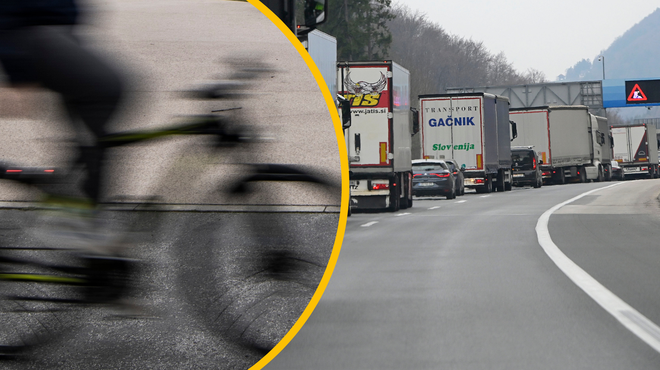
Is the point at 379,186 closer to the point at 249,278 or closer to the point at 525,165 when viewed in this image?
the point at 249,278

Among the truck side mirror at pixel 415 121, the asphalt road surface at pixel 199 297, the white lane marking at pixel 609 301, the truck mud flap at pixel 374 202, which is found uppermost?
the truck side mirror at pixel 415 121

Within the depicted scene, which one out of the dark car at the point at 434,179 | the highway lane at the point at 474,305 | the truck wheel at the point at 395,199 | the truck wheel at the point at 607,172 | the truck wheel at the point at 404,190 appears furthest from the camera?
the truck wheel at the point at 607,172

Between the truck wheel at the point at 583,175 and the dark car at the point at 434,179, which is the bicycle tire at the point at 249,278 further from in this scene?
the truck wheel at the point at 583,175

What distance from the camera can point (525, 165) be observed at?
1625 inches

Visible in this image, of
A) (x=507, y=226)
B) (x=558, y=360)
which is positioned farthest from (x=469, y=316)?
(x=507, y=226)

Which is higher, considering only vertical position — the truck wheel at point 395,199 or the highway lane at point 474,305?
the truck wheel at point 395,199

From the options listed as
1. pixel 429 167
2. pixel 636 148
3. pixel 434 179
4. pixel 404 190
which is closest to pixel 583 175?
pixel 636 148

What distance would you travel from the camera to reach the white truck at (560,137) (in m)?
43.4

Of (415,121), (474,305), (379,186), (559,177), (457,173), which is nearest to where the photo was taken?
(474,305)

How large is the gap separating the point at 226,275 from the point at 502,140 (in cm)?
3537

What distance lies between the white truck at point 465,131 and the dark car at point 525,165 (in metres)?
6.84

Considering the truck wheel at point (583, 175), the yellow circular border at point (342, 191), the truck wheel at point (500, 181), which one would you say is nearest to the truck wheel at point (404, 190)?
Result: the truck wheel at point (500, 181)

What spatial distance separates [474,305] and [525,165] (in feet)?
117

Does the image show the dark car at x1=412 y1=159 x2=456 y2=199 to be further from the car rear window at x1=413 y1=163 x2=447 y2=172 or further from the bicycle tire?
the bicycle tire
